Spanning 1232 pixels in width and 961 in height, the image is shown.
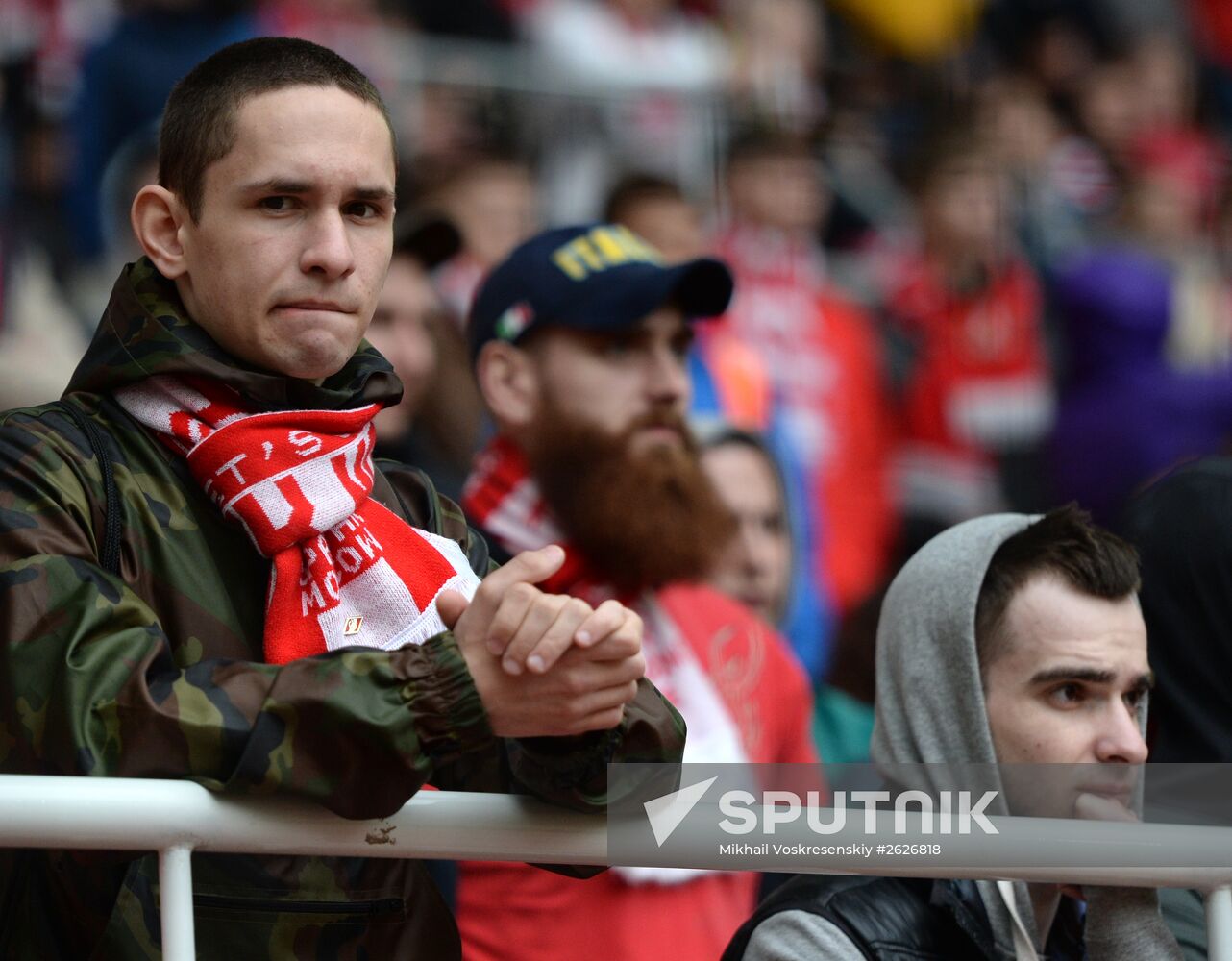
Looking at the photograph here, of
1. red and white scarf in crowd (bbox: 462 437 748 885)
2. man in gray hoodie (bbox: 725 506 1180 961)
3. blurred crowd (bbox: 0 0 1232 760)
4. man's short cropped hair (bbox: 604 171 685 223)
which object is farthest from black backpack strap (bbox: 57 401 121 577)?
man's short cropped hair (bbox: 604 171 685 223)

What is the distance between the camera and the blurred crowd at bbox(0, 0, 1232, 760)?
176 inches

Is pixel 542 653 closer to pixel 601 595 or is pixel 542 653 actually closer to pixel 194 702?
pixel 194 702

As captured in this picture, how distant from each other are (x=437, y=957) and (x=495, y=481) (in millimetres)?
1726

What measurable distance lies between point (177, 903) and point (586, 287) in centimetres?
204

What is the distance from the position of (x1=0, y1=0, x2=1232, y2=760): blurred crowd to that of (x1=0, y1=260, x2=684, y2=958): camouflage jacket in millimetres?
2242

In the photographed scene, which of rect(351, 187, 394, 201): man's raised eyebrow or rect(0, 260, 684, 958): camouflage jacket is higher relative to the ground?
rect(351, 187, 394, 201): man's raised eyebrow

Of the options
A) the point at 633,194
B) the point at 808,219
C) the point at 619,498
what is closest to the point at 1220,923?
the point at 619,498

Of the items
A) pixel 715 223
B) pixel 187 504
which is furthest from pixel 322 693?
pixel 715 223

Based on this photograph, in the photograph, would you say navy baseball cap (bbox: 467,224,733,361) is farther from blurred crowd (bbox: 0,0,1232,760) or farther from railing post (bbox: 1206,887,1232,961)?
railing post (bbox: 1206,887,1232,961)

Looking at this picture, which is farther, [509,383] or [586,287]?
[509,383]

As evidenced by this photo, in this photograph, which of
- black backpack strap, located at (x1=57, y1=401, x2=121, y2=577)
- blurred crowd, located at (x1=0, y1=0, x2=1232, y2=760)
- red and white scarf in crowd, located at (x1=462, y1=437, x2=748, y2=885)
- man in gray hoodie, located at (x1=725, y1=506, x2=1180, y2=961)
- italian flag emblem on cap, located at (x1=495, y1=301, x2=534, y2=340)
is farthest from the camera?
blurred crowd, located at (x1=0, y1=0, x2=1232, y2=760)

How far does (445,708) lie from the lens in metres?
1.55

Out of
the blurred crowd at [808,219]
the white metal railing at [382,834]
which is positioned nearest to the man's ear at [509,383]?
the blurred crowd at [808,219]

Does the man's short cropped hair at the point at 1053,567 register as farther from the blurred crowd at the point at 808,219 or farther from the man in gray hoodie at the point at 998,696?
the blurred crowd at the point at 808,219
